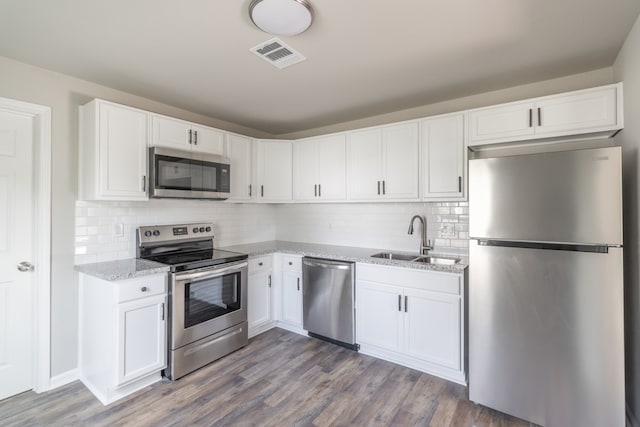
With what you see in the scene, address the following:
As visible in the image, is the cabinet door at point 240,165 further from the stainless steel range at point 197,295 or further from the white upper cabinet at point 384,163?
the white upper cabinet at point 384,163

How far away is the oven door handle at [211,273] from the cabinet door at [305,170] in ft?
3.71

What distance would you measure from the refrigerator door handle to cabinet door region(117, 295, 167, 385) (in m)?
2.52

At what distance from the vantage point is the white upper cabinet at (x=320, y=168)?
355cm

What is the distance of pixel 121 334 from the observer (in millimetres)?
2309

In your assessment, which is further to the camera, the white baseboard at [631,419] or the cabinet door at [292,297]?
the cabinet door at [292,297]

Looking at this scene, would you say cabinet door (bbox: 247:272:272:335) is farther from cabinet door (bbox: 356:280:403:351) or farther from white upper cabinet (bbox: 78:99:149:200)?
white upper cabinet (bbox: 78:99:149:200)

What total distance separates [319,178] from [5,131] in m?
A: 2.72

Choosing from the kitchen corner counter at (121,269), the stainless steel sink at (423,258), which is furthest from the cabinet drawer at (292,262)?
the kitchen corner counter at (121,269)

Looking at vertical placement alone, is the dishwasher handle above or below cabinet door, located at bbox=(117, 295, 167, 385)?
above

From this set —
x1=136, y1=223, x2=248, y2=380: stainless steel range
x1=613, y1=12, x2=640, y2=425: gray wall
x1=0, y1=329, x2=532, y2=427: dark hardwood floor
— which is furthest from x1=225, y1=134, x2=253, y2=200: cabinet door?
x1=613, y1=12, x2=640, y2=425: gray wall

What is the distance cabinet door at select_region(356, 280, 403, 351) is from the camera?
2.84 meters

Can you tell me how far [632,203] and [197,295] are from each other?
3249 millimetres

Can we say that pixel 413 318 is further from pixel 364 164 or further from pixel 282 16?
pixel 282 16

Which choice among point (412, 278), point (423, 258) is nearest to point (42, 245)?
point (412, 278)
